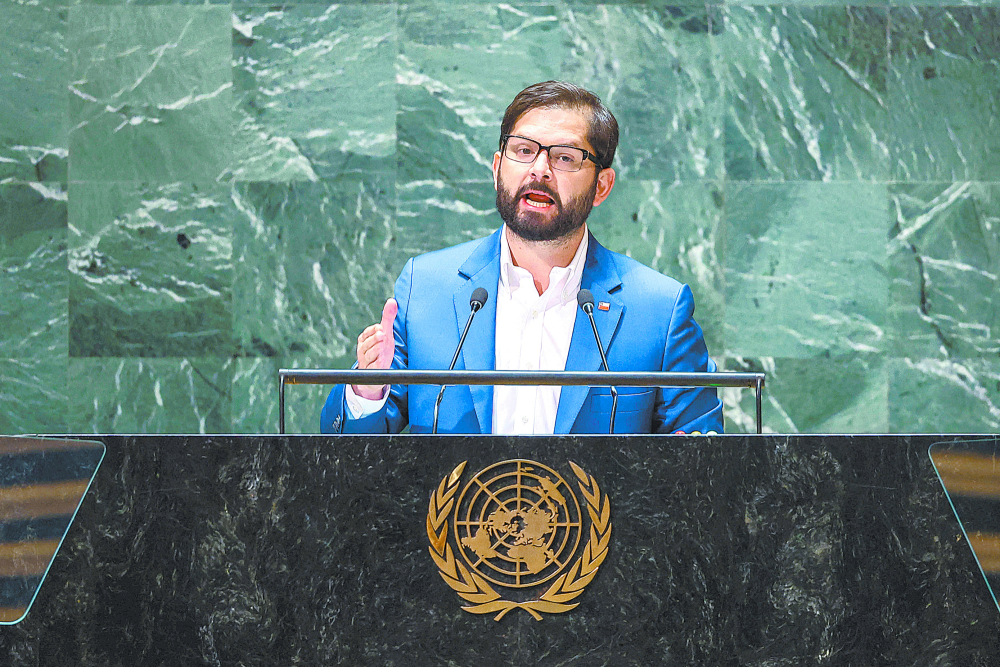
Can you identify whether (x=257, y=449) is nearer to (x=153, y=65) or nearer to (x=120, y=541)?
(x=120, y=541)

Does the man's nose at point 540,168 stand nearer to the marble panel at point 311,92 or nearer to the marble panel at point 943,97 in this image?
the marble panel at point 311,92

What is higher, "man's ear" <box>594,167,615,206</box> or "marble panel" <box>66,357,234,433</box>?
"man's ear" <box>594,167,615,206</box>

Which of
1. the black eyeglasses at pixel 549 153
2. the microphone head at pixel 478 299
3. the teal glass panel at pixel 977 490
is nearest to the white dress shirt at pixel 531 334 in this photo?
the black eyeglasses at pixel 549 153

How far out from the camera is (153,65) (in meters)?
A: 4.34

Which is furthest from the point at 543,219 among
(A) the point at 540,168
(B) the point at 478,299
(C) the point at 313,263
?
(C) the point at 313,263

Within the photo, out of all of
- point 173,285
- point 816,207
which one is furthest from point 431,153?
point 816,207

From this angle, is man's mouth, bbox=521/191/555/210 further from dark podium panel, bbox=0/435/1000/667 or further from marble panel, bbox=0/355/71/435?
marble panel, bbox=0/355/71/435

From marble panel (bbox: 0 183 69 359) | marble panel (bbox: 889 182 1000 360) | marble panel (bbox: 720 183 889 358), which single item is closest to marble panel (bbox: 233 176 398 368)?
→ marble panel (bbox: 0 183 69 359)

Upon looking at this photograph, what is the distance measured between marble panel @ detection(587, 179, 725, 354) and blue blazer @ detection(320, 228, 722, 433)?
0.94 metres

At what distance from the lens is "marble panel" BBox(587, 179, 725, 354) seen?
4.30m

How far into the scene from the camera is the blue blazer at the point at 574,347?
110 inches

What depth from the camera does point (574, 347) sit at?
3.00 meters

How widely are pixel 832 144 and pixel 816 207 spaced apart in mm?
302

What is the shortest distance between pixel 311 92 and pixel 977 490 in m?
3.33
